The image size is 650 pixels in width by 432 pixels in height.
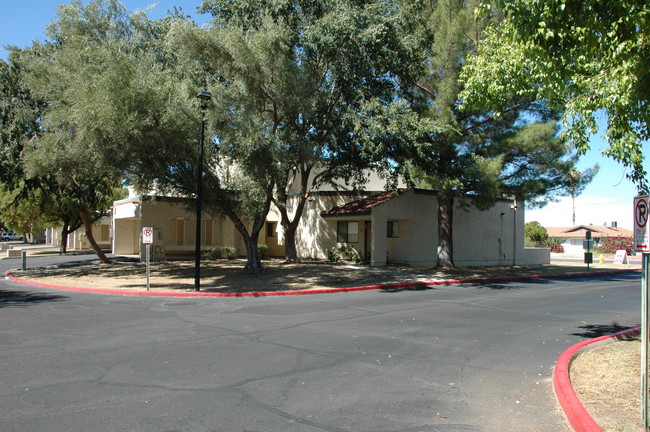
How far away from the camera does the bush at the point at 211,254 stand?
29531mm

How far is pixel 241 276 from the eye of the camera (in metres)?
20.4

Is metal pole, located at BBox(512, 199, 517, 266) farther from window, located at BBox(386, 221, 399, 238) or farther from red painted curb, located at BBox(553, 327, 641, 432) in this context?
red painted curb, located at BBox(553, 327, 641, 432)

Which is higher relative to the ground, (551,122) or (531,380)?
(551,122)

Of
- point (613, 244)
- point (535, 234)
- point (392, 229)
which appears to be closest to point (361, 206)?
point (392, 229)

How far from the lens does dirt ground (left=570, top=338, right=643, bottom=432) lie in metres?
4.95

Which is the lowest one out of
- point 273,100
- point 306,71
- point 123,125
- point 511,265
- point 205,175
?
point 511,265

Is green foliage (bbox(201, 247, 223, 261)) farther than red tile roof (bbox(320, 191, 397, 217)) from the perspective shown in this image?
Yes

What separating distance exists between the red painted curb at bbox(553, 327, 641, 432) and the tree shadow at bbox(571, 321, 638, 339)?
5.02ft

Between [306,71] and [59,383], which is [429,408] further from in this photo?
[306,71]

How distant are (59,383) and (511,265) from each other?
29.9m

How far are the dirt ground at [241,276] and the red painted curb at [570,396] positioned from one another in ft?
34.4

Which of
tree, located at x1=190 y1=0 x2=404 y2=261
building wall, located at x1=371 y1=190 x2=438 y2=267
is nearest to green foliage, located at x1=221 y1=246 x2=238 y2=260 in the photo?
tree, located at x1=190 y1=0 x2=404 y2=261

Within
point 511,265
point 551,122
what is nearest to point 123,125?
point 551,122

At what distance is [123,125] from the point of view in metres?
14.7
